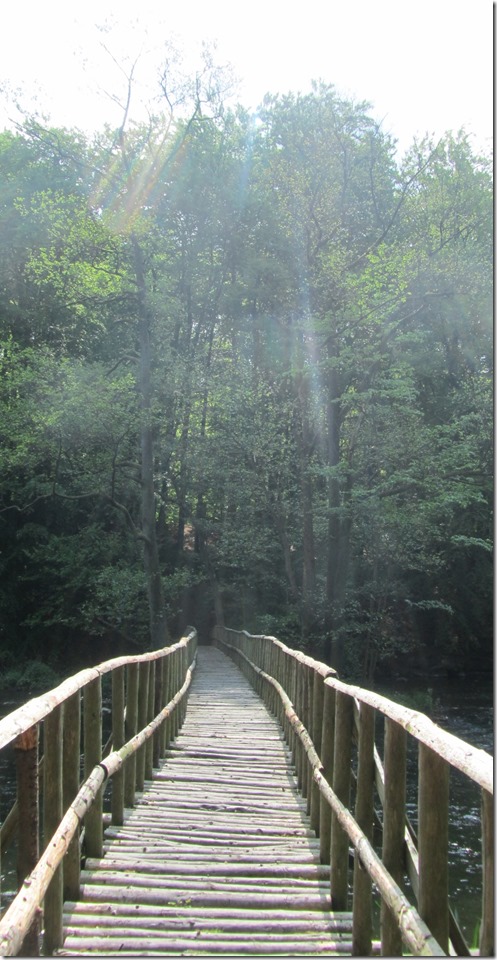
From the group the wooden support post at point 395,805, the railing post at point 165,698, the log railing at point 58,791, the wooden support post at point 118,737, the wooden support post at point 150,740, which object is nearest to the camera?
the log railing at point 58,791

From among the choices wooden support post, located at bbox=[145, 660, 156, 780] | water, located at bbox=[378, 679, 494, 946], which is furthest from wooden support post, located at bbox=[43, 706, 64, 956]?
water, located at bbox=[378, 679, 494, 946]

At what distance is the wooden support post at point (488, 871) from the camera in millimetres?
1995

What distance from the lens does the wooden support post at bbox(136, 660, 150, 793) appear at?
21.4 feet

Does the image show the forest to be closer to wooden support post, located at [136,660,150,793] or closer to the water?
the water

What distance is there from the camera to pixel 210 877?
4633 millimetres

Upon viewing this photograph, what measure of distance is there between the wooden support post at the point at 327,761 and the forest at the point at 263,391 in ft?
52.9

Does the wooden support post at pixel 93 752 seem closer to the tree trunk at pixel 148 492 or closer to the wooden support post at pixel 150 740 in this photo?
the wooden support post at pixel 150 740

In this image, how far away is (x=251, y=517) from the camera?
25.4 meters

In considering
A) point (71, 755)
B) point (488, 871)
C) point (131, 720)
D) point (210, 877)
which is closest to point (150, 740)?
point (131, 720)

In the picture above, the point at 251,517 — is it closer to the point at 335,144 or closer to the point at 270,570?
the point at 270,570

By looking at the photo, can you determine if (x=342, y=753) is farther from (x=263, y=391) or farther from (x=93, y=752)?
(x=263, y=391)

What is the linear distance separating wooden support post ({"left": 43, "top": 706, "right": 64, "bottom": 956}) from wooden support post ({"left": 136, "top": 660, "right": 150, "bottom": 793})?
2881 millimetres

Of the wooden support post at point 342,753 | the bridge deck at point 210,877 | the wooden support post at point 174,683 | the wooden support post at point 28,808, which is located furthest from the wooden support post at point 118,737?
the wooden support post at point 174,683

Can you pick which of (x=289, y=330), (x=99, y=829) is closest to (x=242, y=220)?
(x=289, y=330)
